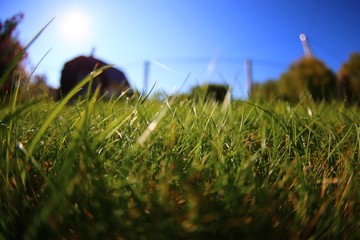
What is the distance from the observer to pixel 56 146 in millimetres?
594

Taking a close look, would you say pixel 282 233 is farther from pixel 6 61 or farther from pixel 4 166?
pixel 6 61

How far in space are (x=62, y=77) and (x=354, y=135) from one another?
5660 mm

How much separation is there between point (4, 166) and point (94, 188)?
202 millimetres

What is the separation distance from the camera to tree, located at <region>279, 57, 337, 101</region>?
6.05 m

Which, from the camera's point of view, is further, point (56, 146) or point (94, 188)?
point (56, 146)

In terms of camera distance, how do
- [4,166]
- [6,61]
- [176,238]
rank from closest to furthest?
[176,238], [4,166], [6,61]

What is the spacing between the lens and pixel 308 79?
20.8 feet

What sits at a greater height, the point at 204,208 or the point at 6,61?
the point at 6,61

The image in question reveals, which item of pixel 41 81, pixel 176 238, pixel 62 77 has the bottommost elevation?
pixel 176 238

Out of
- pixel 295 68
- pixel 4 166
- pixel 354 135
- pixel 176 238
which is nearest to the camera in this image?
pixel 176 238

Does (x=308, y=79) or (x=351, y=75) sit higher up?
(x=351, y=75)

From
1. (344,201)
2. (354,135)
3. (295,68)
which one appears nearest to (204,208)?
(344,201)

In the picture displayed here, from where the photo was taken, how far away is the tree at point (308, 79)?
19.9 feet

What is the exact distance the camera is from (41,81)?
120 centimetres
